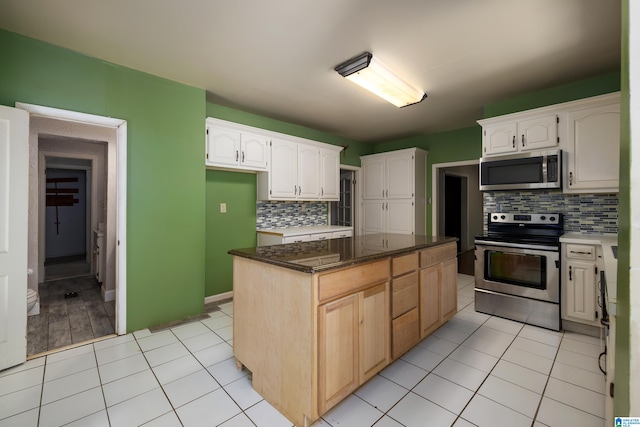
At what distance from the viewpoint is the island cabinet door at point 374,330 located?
172 centimetres

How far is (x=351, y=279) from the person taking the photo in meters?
1.65

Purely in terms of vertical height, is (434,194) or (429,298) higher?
(434,194)

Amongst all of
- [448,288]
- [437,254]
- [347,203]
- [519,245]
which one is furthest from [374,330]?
[347,203]

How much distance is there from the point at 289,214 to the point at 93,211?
3289mm

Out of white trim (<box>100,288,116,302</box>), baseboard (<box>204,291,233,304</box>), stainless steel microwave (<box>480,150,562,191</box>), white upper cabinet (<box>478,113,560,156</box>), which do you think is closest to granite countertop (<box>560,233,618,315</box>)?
stainless steel microwave (<box>480,150,562,191</box>)

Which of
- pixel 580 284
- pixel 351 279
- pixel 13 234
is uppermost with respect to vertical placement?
pixel 13 234

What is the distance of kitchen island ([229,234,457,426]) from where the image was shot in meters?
1.49

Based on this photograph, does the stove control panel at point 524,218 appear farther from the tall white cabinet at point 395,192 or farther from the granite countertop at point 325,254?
the granite countertop at point 325,254

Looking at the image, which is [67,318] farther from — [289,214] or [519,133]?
[519,133]

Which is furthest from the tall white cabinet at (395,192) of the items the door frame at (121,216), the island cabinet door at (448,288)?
the door frame at (121,216)

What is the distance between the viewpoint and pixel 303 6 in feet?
5.98

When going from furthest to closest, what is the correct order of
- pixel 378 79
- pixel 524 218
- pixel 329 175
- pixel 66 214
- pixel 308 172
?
pixel 66 214
pixel 329 175
pixel 308 172
pixel 524 218
pixel 378 79

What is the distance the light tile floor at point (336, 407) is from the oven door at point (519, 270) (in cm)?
47

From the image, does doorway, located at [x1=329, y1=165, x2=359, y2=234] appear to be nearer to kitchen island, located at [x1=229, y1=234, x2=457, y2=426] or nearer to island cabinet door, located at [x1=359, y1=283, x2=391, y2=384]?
kitchen island, located at [x1=229, y1=234, x2=457, y2=426]
